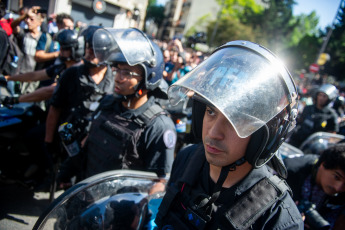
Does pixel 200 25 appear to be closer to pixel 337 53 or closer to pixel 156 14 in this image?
pixel 156 14

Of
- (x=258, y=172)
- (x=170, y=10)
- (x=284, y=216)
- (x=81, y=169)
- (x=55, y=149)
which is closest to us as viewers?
(x=284, y=216)

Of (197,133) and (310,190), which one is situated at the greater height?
(197,133)

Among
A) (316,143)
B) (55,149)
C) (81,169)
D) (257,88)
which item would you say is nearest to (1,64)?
(55,149)

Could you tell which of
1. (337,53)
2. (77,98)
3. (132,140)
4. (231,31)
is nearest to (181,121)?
(77,98)

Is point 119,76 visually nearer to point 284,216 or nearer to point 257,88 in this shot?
point 257,88

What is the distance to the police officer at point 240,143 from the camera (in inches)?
42.8

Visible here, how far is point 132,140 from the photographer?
207cm

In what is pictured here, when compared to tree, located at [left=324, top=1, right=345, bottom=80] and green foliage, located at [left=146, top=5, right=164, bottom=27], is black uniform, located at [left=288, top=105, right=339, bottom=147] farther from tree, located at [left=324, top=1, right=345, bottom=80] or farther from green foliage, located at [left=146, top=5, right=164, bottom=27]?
green foliage, located at [left=146, top=5, right=164, bottom=27]

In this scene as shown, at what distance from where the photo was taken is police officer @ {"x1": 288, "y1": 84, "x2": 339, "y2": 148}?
5.26 m

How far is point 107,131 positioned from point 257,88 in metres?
1.55

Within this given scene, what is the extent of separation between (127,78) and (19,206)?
2.23m

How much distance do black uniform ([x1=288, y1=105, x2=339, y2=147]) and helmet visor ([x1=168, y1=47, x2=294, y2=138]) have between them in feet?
16.0

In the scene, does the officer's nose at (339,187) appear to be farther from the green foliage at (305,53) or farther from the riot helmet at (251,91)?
the green foliage at (305,53)

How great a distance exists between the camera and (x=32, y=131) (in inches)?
124
